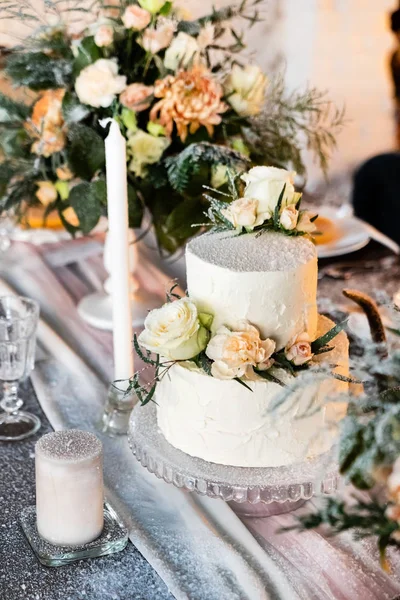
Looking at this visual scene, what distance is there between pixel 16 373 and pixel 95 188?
376 millimetres

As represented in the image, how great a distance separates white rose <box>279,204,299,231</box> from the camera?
972mm

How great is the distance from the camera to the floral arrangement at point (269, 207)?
97 cm

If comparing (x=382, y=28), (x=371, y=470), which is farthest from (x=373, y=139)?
(x=371, y=470)

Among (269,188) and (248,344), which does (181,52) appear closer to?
(269,188)

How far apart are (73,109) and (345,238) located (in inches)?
27.2

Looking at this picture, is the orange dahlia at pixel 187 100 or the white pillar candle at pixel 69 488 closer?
the white pillar candle at pixel 69 488

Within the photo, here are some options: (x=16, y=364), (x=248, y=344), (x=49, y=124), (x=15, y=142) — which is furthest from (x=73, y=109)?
(x=248, y=344)

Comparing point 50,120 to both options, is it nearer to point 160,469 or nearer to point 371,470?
point 160,469

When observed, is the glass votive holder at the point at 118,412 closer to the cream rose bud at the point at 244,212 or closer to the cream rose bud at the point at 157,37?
the cream rose bud at the point at 244,212

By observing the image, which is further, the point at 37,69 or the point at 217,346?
the point at 37,69

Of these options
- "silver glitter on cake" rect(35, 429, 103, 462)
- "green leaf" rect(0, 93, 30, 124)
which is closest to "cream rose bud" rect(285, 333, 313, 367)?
"silver glitter on cake" rect(35, 429, 103, 462)

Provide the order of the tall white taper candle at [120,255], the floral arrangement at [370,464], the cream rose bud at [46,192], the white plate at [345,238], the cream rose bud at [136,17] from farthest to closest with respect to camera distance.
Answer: the white plate at [345,238] → the cream rose bud at [46,192] → the cream rose bud at [136,17] → the tall white taper candle at [120,255] → the floral arrangement at [370,464]

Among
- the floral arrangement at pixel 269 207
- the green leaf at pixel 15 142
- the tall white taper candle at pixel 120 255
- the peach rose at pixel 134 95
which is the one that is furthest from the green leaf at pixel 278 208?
the green leaf at pixel 15 142

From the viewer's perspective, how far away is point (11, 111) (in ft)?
4.87
